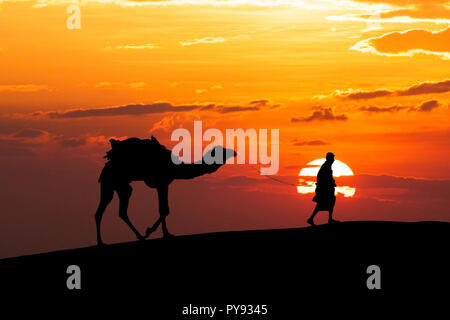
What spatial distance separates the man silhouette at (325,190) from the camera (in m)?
28.1

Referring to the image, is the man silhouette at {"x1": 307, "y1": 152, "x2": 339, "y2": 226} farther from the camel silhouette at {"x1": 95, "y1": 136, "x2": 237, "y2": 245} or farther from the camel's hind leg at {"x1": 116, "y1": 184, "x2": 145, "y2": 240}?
the camel's hind leg at {"x1": 116, "y1": 184, "x2": 145, "y2": 240}

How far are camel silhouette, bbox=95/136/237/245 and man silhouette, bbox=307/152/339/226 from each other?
355cm

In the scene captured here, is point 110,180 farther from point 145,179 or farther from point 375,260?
point 375,260

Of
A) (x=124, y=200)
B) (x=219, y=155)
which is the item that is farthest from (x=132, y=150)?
(x=219, y=155)

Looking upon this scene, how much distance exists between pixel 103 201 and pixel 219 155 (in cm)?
408

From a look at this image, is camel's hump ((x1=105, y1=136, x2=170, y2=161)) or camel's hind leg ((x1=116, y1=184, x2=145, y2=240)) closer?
camel's hump ((x1=105, y1=136, x2=170, y2=161))

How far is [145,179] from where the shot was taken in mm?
27750

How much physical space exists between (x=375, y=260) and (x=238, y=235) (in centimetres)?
523

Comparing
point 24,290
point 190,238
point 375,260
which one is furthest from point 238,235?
point 24,290

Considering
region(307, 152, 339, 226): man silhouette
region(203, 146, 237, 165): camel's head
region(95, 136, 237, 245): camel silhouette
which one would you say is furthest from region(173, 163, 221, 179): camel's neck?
region(307, 152, 339, 226): man silhouette

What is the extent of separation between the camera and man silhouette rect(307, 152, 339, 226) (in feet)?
92.2
